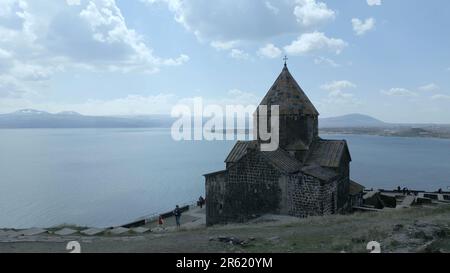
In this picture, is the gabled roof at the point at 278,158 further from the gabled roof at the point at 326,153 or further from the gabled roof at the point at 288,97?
the gabled roof at the point at 288,97

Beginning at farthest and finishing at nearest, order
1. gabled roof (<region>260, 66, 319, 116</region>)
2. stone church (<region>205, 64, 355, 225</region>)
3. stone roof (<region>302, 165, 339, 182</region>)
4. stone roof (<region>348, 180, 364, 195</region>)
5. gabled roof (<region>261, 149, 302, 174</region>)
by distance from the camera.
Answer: stone roof (<region>348, 180, 364, 195</region>) < gabled roof (<region>260, 66, 319, 116</region>) < gabled roof (<region>261, 149, 302, 174</region>) < stone church (<region>205, 64, 355, 225</region>) < stone roof (<region>302, 165, 339, 182</region>)

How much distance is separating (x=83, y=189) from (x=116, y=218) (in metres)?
17.2

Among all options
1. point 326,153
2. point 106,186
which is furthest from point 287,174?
point 106,186

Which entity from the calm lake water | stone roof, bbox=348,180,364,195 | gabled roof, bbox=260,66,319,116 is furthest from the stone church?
the calm lake water

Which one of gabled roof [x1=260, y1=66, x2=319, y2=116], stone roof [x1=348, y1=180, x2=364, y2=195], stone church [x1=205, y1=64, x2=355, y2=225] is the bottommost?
stone roof [x1=348, y1=180, x2=364, y2=195]

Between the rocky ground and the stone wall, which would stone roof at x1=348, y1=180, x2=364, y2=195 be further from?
→ the rocky ground

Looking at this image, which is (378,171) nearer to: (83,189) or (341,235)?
(83,189)

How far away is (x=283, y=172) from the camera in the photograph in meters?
16.5

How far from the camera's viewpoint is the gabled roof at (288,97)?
1889cm

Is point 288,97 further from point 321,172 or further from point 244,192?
point 244,192

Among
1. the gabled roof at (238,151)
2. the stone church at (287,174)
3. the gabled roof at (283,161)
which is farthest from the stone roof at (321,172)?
the gabled roof at (238,151)

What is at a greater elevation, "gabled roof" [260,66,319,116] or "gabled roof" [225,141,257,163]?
"gabled roof" [260,66,319,116]

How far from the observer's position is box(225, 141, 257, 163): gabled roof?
19406 mm
